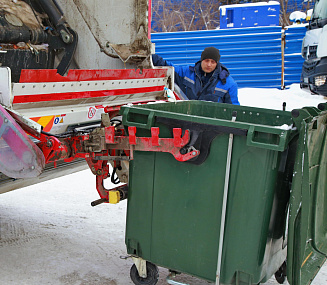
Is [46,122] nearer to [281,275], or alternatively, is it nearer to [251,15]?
[281,275]

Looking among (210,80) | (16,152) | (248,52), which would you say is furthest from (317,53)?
(16,152)

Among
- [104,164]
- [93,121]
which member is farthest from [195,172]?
[93,121]

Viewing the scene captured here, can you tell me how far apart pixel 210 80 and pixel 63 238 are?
197cm

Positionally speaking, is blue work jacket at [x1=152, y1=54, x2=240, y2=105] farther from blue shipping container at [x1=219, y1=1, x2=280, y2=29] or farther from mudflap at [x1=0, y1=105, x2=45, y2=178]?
blue shipping container at [x1=219, y1=1, x2=280, y2=29]

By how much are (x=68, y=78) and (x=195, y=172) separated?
1099mm

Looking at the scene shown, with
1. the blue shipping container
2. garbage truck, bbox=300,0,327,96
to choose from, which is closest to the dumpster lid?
garbage truck, bbox=300,0,327,96

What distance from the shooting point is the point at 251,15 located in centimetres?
1311

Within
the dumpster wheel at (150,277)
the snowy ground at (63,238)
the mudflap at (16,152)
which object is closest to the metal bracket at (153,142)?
the mudflap at (16,152)

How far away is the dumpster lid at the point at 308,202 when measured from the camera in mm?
2096

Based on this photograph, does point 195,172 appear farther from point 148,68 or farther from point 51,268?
point 148,68

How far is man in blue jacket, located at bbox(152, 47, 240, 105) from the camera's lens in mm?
4133

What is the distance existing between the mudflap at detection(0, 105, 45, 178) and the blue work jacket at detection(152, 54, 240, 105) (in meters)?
2.11

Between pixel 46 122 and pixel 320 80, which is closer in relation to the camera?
pixel 46 122

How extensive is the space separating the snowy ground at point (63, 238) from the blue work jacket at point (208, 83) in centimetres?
133
